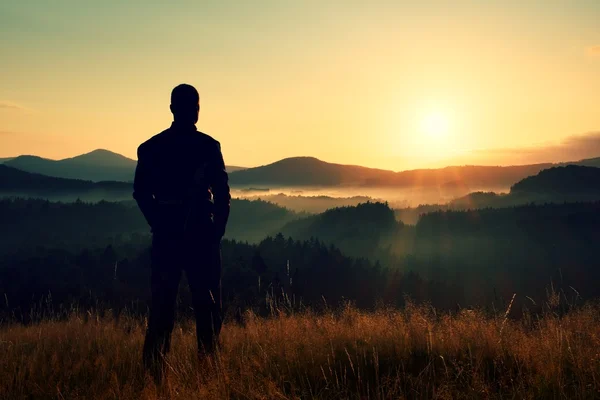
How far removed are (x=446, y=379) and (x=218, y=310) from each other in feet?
7.69

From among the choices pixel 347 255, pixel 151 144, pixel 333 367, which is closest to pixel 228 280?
pixel 151 144

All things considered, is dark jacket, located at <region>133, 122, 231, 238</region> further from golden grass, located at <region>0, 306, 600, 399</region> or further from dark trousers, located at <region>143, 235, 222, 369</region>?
golden grass, located at <region>0, 306, 600, 399</region>

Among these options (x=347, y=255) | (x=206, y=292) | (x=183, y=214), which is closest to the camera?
(x=183, y=214)

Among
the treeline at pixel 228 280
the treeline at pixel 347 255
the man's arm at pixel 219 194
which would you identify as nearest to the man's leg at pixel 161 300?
the man's arm at pixel 219 194

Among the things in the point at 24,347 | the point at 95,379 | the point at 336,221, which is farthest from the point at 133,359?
the point at 336,221

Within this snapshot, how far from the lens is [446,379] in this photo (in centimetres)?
428

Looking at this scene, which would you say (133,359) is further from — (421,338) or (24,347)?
(421,338)

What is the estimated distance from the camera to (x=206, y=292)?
17.3ft

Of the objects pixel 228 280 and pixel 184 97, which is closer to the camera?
pixel 184 97

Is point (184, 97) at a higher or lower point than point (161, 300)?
higher

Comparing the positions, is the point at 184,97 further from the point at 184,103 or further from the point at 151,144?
the point at 151,144

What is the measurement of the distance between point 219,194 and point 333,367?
203 cm

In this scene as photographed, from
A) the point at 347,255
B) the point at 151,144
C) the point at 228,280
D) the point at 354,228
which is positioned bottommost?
the point at 347,255

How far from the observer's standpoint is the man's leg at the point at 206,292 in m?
5.21
